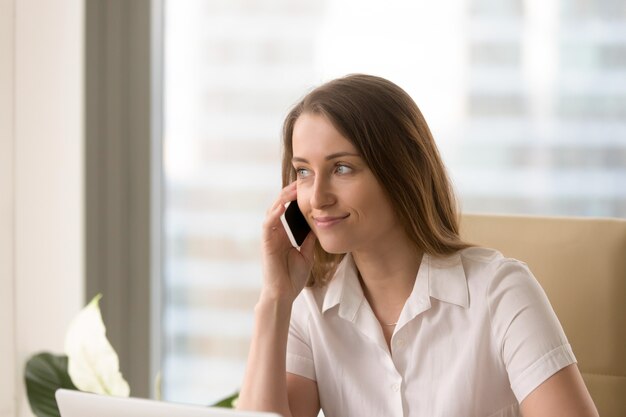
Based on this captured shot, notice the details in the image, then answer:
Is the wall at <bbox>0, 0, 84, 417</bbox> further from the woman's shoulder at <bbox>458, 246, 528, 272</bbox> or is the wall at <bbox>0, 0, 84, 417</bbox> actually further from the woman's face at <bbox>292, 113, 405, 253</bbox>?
the woman's shoulder at <bbox>458, 246, 528, 272</bbox>

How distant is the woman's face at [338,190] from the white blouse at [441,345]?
143 mm

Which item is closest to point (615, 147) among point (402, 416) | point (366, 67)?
point (366, 67)

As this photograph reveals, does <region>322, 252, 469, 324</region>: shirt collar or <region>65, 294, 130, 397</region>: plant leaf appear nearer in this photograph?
<region>322, 252, 469, 324</region>: shirt collar

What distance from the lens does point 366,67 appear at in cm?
273

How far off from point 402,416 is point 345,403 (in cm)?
12

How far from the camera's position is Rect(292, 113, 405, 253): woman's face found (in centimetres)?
159

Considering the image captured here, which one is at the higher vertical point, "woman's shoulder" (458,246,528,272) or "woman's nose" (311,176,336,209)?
"woman's nose" (311,176,336,209)

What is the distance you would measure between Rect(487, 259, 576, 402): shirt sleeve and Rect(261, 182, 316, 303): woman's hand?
14.5 inches

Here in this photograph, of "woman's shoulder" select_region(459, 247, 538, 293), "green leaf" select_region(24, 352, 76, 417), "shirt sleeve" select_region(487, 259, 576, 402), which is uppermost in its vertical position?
"woman's shoulder" select_region(459, 247, 538, 293)

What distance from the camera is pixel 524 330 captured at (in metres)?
1.53

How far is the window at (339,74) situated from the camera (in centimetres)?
A: 262

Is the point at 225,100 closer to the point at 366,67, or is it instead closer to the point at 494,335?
the point at 366,67

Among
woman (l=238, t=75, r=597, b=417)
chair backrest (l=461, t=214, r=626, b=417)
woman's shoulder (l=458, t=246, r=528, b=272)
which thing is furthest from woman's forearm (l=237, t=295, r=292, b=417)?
chair backrest (l=461, t=214, r=626, b=417)

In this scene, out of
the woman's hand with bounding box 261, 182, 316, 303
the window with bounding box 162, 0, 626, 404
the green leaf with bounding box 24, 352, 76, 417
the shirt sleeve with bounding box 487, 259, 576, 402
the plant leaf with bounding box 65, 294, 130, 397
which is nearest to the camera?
the shirt sleeve with bounding box 487, 259, 576, 402
